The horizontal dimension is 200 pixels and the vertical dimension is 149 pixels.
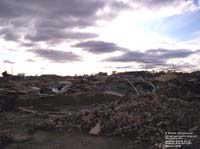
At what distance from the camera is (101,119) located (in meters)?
10.1

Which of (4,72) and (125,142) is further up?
(4,72)

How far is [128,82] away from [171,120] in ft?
30.9

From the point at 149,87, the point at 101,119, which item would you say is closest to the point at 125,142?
the point at 101,119

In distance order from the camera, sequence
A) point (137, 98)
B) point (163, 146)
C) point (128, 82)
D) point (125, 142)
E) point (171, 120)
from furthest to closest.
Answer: point (128, 82) → point (137, 98) → point (171, 120) → point (125, 142) → point (163, 146)

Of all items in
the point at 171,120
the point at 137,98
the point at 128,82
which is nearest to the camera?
the point at 171,120

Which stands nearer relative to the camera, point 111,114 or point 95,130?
point 95,130

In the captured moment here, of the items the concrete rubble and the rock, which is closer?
the concrete rubble

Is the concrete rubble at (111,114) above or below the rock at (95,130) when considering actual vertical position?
above

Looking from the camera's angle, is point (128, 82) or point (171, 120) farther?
point (128, 82)

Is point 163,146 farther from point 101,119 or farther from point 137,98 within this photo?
point 137,98

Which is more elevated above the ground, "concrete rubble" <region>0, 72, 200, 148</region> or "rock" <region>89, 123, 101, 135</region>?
"concrete rubble" <region>0, 72, 200, 148</region>

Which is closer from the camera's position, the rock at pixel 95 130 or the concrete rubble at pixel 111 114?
the concrete rubble at pixel 111 114

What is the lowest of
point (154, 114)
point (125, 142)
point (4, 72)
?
point (125, 142)

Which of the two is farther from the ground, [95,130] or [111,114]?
[111,114]
